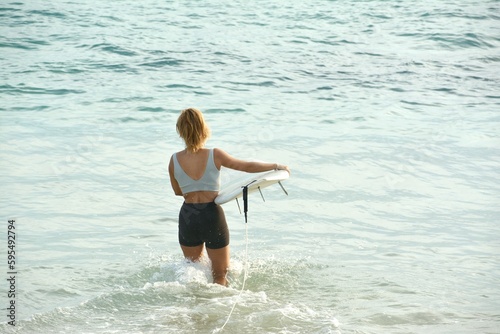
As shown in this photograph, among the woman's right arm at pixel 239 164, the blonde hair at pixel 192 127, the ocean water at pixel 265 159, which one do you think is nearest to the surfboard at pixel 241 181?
the woman's right arm at pixel 239 164

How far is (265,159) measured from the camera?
35.2 ft

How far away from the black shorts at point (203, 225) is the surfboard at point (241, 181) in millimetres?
116

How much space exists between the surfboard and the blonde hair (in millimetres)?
451

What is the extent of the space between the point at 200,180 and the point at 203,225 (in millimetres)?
365

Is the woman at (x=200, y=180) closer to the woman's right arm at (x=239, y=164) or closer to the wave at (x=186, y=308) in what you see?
the woman's right arm at (x=239, y=164)

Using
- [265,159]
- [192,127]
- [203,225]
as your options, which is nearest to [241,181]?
[203,225]

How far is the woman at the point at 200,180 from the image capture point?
19.4 feet

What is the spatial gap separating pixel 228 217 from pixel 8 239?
2.34m

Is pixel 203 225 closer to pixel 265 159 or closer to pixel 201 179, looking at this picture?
pixel 201 179

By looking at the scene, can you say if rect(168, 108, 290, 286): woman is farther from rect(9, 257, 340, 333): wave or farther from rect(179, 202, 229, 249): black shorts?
rect(9, 257, 340, 333): wave

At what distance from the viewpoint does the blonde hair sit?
588cm

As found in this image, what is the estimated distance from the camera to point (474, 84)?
1592 cm

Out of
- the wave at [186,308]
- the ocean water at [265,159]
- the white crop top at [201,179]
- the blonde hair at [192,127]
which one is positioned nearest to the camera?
the wave at [186,308]

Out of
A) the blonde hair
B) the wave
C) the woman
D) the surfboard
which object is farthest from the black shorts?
the blonde hair
